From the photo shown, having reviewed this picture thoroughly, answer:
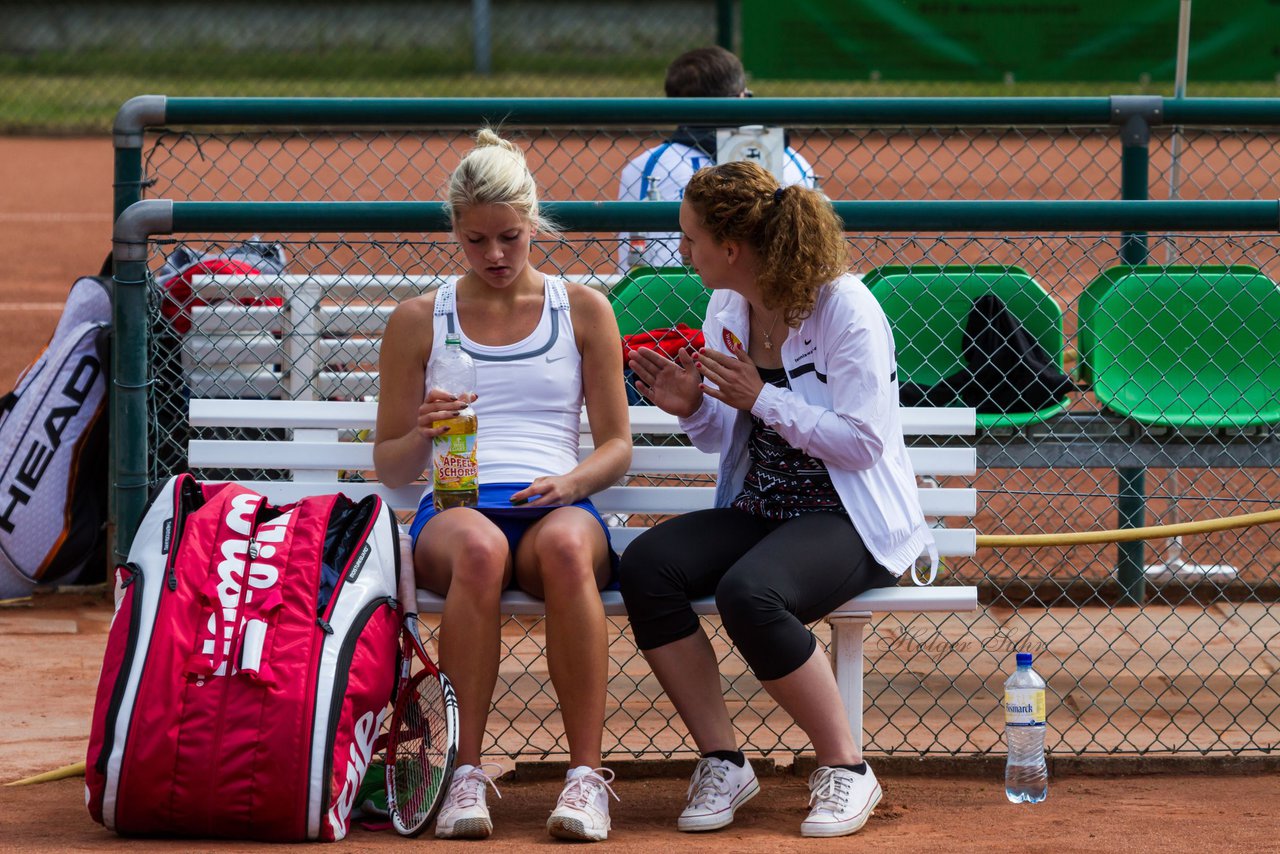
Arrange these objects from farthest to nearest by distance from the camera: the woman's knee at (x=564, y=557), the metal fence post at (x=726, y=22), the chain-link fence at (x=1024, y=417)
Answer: the metal fence post at (x=726, y=22) < the chain-link fence at (x=1024, y=417) < the woman's knee at (x=564, y=557)

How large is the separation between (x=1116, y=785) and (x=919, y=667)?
0.95 metres

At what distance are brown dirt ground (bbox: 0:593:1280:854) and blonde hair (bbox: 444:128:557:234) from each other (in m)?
1.24

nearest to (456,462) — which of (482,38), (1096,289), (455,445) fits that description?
(455,445)

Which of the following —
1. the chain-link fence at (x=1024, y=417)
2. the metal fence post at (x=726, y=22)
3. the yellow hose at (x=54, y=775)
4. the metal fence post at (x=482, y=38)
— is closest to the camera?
the yellow hose at (x=54, y=775)

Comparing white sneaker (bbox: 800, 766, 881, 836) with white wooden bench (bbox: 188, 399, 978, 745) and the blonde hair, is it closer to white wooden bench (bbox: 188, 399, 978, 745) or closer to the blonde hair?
white wooden bench (bbox: 188, 399, 978, 745)

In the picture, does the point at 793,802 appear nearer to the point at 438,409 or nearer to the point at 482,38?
the point at 438,409

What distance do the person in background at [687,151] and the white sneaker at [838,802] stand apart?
7.24 ft

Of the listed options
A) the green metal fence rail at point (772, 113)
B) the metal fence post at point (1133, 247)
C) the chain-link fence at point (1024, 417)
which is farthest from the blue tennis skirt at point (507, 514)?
the metal fence post at point (1133, 247)

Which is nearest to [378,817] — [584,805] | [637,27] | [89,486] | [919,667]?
[584,805]

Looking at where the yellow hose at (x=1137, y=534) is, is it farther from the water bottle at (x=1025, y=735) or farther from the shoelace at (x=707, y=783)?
the shoelace at (x=707, y=783)

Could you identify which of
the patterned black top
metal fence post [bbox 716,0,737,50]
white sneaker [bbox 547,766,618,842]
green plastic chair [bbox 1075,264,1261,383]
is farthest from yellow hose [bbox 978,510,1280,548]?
metal fence post [bbox 716,0,737,50]

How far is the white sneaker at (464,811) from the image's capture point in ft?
9.80

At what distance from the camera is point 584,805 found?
2.98m

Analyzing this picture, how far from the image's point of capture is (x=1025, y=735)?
334 cm
